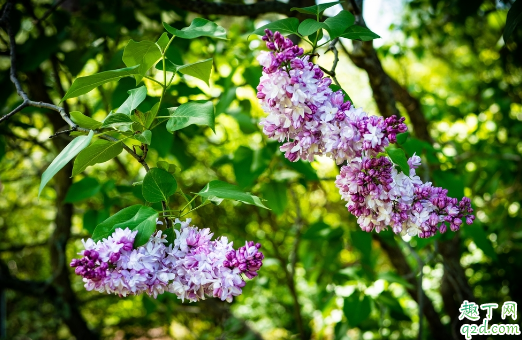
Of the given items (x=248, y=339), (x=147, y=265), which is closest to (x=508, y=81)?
(x=248, y=339)

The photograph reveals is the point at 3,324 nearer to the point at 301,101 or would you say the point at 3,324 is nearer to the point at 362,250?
the point at 362,250

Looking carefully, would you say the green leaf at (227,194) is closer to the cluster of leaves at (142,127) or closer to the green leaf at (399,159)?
the cluster of leaves at (142,127)

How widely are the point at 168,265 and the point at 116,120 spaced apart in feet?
0.59

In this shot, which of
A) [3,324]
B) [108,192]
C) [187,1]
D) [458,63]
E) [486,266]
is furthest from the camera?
[458,63]

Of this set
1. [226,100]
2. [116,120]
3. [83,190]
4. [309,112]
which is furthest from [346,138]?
[83,190]

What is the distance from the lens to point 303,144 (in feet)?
1.87

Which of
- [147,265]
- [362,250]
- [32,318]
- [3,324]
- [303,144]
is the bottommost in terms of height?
[32,318]

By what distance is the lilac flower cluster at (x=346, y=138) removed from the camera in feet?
1.78

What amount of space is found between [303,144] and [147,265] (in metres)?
0.22

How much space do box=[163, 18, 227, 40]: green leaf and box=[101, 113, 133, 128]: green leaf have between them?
0.12 metres

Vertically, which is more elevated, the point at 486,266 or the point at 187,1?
the point at 187,1

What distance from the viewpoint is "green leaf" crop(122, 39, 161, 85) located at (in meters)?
0.60

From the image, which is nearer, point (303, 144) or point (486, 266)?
point (303, 144)

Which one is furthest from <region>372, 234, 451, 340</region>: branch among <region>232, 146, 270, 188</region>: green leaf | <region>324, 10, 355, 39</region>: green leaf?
<region>324, 10, 355, 39</region>: green leaf
